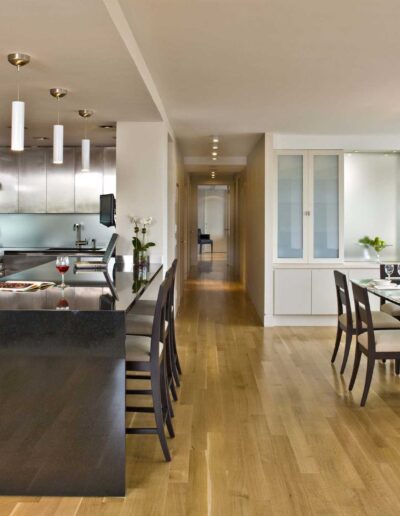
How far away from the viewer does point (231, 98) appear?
4.90 metres

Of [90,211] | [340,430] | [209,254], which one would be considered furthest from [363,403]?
[209,254]

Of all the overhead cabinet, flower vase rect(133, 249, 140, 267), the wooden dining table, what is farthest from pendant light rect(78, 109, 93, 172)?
the wooden dining table

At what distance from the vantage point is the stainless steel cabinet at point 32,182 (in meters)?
7.52

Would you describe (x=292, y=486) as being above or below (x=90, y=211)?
below

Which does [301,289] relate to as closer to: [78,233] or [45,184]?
[78,233]

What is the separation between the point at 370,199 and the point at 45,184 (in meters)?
4.62

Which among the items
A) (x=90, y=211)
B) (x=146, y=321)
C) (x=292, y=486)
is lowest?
(x=292, y=486)

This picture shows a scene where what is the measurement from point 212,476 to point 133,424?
33.5 inches

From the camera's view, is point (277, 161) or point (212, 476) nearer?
point (212, 476)

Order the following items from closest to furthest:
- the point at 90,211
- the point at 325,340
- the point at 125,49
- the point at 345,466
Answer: the point at 345,466 → the point at 125,49 → the point at 325,340 → the point at 90,211

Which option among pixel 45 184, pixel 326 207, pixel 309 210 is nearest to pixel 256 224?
pixel 309 210

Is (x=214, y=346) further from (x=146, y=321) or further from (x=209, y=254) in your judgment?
(x=209, y=254)

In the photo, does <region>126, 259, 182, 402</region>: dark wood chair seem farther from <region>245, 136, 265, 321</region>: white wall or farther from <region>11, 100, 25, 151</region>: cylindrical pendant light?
<region>245, 136, 265, 321</region>: white wall

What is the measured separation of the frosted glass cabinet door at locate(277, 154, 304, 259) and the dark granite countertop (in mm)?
3218
